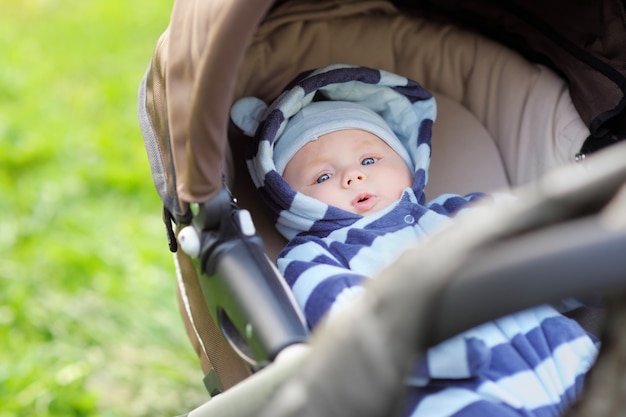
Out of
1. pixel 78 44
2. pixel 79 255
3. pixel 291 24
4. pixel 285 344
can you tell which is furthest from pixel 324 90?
pixel 78 44

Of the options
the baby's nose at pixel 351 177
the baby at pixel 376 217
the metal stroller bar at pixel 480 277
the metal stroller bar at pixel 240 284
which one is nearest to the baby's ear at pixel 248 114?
the baby at pixel 376 217

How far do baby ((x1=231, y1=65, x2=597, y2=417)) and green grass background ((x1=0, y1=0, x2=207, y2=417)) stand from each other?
75 centimetres

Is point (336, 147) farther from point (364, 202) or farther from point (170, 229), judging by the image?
point (170, 229)

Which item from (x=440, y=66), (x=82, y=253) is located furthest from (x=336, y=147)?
(x=82, y=253)

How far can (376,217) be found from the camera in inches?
62.9

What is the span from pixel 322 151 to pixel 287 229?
6.6 inches

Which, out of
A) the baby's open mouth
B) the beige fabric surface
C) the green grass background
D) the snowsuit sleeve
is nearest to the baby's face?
the baby's open mouth

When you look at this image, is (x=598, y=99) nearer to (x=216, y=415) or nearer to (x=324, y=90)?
(x=324, y=90)

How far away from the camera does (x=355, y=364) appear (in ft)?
2.58

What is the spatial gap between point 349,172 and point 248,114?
27 cm

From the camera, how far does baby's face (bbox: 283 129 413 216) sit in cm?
163

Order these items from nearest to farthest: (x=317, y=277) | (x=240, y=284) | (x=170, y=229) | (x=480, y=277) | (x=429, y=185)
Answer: (x=480, y=277)
(x=240, y=284)
(x=317, y=277)
(x=170, y=229)
(x=429, y=185)

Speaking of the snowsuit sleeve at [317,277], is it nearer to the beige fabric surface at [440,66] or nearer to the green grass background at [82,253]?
the beige fabric surface at [440,66]

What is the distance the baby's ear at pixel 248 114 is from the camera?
175cm
